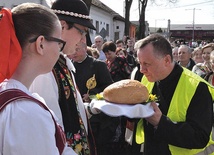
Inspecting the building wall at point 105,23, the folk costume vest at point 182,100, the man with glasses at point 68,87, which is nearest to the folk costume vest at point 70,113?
the man with glasses at point 68,87

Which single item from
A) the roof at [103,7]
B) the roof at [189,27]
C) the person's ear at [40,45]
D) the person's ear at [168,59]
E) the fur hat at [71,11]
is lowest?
the person's ear at [168,59]

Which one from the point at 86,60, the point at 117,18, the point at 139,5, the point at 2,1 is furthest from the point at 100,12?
the point at 86,60

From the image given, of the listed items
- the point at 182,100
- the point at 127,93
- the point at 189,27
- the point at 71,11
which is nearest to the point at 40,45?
the point at 71,11

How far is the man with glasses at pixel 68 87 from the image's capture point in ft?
5.90

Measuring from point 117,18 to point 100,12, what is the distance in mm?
8614

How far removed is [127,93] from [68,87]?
49 centimetres

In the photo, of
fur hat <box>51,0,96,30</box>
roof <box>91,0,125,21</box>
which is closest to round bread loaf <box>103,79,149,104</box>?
fur hat <box>51,0,96,30</box>

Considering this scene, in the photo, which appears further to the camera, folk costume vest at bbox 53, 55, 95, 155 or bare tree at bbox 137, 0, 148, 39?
bare tree at bbox 137, 0, 148, 39

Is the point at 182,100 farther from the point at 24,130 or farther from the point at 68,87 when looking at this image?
the point at 24,130

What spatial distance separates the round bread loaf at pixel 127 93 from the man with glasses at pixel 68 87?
0.28 metres

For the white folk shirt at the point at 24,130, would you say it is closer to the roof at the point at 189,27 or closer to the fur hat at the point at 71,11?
the fur hat at the point at 71,11

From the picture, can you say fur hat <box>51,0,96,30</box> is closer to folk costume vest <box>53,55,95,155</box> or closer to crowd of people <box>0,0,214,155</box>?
crowd of people <box>0,0,214,155</box>

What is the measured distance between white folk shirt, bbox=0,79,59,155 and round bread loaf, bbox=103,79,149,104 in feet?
3.53

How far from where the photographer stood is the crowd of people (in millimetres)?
1190
